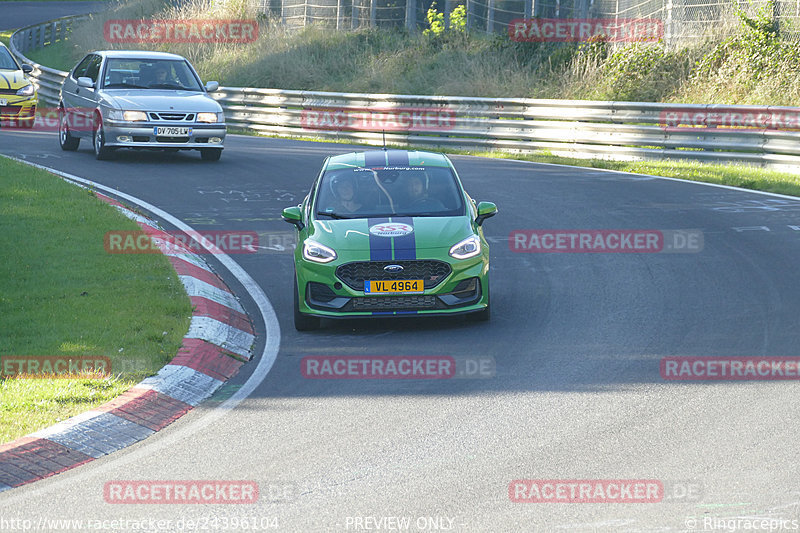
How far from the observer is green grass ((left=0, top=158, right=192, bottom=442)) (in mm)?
8008

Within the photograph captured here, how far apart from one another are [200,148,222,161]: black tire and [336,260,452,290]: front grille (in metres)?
11.3

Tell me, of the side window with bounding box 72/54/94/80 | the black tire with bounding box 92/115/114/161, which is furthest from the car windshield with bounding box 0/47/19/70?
the black tire with bounding box 92/115/114/161

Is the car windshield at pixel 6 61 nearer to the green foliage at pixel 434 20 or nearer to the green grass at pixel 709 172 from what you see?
the green grass at pixel 709 172

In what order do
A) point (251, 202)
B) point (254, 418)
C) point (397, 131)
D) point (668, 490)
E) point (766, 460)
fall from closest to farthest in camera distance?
point (668, 490), point (766, 460), point (254, 418), point (251, 202), point (397, 131)

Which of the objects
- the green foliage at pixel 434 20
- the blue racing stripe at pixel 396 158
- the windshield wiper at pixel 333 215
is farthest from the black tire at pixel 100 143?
the green foliage at pixel 434 20

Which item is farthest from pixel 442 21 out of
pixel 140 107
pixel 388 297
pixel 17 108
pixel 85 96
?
pixel 388 297

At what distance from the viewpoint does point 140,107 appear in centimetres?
2000

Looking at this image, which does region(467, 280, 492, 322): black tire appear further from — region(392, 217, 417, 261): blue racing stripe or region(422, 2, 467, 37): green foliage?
region(422, 2, 467, 37): green foliage

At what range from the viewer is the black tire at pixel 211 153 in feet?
68.9

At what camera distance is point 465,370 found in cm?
891

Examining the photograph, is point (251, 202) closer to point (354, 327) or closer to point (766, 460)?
point (354, 327)

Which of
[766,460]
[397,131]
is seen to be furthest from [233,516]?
[397,131]

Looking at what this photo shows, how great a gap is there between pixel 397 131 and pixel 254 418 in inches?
731

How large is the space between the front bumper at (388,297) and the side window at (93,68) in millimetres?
12636
